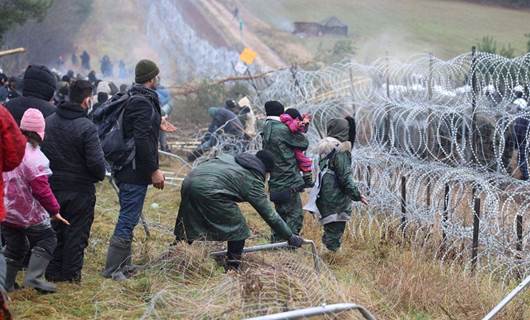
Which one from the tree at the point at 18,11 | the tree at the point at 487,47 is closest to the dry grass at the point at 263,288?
the tree at the point at 487,47

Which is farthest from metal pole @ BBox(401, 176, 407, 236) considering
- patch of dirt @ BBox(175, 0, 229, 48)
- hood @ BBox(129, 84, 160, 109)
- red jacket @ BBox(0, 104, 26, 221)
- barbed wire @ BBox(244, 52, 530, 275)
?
patch of dirt @ BBox(175, 0, 229, 48)

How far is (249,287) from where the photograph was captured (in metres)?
4.47

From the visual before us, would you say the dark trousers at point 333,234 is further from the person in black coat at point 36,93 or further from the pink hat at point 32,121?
the pink hat at point 32,121

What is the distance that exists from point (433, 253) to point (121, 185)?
3.09 m

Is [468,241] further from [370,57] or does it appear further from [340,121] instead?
[370,57]

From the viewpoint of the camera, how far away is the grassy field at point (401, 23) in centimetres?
3512

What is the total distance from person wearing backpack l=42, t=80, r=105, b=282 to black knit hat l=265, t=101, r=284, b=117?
2.26m

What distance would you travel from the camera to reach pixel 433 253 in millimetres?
6801

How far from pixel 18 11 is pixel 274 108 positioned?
16.7m

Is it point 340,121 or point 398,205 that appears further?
point 398,205

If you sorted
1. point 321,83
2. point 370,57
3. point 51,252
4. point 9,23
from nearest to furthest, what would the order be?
point 51,252
point 321,83
point 9,23
point 370,57

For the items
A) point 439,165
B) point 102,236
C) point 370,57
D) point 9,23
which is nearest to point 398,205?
point 439,165

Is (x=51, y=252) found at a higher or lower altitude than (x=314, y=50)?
higher

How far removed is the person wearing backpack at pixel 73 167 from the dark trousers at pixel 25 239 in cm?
28
